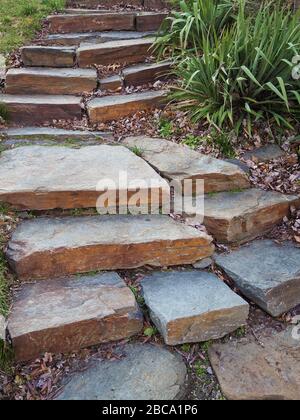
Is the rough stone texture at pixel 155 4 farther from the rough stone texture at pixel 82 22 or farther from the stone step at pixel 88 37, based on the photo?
the stone step at pixel 88 37

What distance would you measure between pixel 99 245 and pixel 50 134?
136 centimetres

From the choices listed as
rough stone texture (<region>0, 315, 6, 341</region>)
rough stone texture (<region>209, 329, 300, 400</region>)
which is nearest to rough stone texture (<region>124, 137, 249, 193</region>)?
rough stone texture (<region>209, 329, 300, 400</region>)

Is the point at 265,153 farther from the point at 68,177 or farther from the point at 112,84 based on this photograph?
the point at 112,84

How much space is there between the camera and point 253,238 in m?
2.64

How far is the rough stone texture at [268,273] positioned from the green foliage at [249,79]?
3.39 feet

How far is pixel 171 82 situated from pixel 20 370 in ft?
9.44

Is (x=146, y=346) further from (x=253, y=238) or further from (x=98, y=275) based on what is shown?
(x=253, y=238)

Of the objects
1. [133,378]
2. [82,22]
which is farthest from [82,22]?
[133,378]

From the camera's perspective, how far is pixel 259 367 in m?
1.90

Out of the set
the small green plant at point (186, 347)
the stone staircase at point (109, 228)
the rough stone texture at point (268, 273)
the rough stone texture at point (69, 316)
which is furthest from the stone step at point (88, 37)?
the small green plant at point (186, 347)

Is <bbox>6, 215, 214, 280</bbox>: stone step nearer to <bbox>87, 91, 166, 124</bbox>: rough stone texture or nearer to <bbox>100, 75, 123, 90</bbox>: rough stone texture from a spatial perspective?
<bbox>87, 91, 166, 124</bbox>: rough stone texture

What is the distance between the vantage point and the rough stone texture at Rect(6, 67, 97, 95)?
379 cm

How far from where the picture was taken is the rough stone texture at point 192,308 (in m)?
1.93
